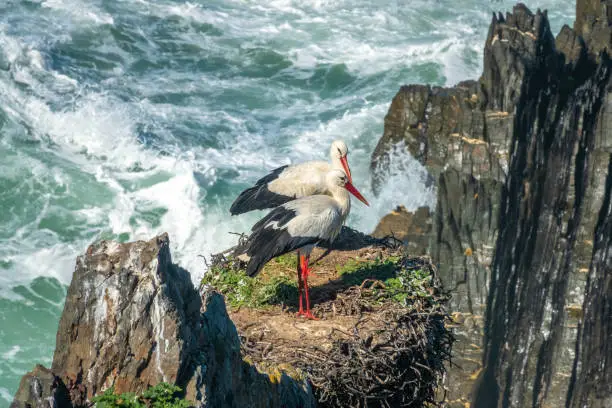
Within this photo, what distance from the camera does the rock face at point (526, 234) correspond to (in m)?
15.0

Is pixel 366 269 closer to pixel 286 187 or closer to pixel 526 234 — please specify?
pixel 286 187

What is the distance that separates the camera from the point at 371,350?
841cm

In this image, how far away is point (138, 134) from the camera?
25094mm

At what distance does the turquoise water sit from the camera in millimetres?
20953

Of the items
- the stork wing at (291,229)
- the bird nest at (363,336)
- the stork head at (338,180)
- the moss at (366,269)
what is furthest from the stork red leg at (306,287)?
the stork head at (338,180)

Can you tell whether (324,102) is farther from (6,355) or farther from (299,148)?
(6,355)

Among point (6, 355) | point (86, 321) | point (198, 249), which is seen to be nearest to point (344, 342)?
point (86, 321)

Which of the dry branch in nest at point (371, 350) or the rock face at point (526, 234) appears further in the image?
the rock face at point (526, 234)

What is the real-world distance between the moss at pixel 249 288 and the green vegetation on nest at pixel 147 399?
430 cm

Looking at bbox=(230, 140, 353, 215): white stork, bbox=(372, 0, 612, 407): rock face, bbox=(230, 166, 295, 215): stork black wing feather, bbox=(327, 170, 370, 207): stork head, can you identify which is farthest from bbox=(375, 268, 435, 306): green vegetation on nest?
bbox=(372, 0, 612, 407): rock face

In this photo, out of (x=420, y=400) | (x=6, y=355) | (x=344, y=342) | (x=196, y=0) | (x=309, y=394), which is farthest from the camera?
(x=196, y=0)

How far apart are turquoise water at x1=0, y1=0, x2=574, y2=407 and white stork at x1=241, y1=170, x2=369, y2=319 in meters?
9.46

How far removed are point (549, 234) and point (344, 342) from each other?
848cm

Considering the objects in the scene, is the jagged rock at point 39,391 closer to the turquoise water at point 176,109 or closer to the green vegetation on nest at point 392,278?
the green vegetation on nest at point 392,278
